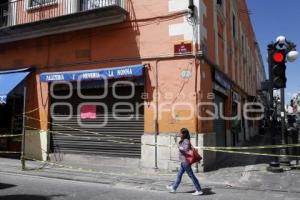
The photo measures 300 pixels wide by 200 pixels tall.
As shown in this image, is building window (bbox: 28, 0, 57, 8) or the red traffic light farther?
building window (bbox: 28, 0, 57, 8)

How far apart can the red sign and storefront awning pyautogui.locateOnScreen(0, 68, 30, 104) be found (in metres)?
5.76

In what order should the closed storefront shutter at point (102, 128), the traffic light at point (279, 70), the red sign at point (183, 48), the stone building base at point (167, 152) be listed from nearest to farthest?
1. the traffic light at point (279, 70)
2. the stone building base at point (167, 152)
3. the red sign at point (183, 48)
4. the closed storefront shutter at point (102, 128)

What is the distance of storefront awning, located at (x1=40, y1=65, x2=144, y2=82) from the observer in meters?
11.7

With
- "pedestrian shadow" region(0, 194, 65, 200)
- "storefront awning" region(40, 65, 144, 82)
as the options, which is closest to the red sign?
"storefront awning" region(40, 65, 144, 82)

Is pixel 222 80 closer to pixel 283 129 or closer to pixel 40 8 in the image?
pixel 283 129

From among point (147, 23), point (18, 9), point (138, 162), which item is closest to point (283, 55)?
point (147, 23)

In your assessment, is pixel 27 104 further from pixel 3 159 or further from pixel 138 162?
pixel 138 162

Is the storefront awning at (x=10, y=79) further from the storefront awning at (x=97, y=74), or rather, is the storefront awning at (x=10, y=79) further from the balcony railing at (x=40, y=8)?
the balcony railing at (x=40, y=8)

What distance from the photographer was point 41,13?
46.6 ft

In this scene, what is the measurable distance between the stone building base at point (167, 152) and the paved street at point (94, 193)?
2.30 m

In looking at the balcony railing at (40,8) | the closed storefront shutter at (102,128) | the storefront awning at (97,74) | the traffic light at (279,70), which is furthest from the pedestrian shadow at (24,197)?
the traffic light at (279,70)

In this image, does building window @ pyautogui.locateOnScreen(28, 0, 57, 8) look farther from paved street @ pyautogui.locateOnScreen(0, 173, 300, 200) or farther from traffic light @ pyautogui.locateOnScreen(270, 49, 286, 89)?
traffic light @ pyautogui.locateOnScreen(270, 49, 286, 89)

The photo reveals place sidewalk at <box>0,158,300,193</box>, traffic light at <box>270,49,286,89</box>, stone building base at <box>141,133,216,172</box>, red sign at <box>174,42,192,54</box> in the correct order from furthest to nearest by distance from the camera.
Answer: red sign at <box>174,42,192,54</box> → stone building base at <box>141,133,216,172</box> → traffic light at <box>270,49,286,89</box> → sidewalk at <box>0,158,300,193</box>

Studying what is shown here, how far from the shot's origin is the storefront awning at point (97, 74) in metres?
11.7
